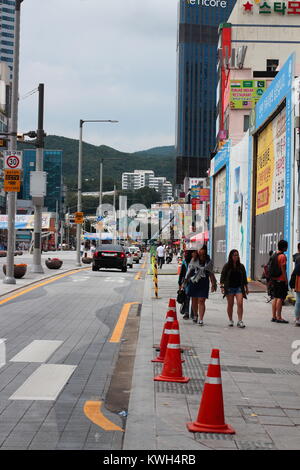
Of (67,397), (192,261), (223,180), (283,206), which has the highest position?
(223,180)

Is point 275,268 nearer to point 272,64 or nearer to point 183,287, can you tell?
point 183,287

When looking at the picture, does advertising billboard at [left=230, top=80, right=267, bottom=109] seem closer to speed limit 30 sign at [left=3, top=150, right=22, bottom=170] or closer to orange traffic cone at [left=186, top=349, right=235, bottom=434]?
speed limit 30 sign at [left=3, top=150, right=22, bottom=170]

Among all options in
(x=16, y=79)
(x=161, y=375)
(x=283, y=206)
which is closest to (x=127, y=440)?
(x=161, y=375)

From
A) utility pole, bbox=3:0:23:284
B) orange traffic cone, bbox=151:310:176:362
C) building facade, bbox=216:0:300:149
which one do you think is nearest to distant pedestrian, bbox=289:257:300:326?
orange traffic cone, bbox=151:310:176:362

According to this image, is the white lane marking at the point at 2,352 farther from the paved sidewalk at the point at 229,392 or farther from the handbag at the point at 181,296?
the handbag at the point at 181,296

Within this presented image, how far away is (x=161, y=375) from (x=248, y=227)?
22.5 meters

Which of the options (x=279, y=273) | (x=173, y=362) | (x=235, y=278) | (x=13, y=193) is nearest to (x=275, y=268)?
(x=279, y=273)

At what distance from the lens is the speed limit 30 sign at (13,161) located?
23.7 meters

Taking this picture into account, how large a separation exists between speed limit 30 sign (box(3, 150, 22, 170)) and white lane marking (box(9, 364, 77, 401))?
1505 centimetres

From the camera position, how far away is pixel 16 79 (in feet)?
83.0

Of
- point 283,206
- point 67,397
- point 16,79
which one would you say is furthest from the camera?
point 16,79

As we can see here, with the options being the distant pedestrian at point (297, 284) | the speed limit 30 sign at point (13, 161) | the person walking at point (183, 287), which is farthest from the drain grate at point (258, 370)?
the speed limit 30 sign at point (13, 161)

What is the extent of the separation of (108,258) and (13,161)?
48.0ft
